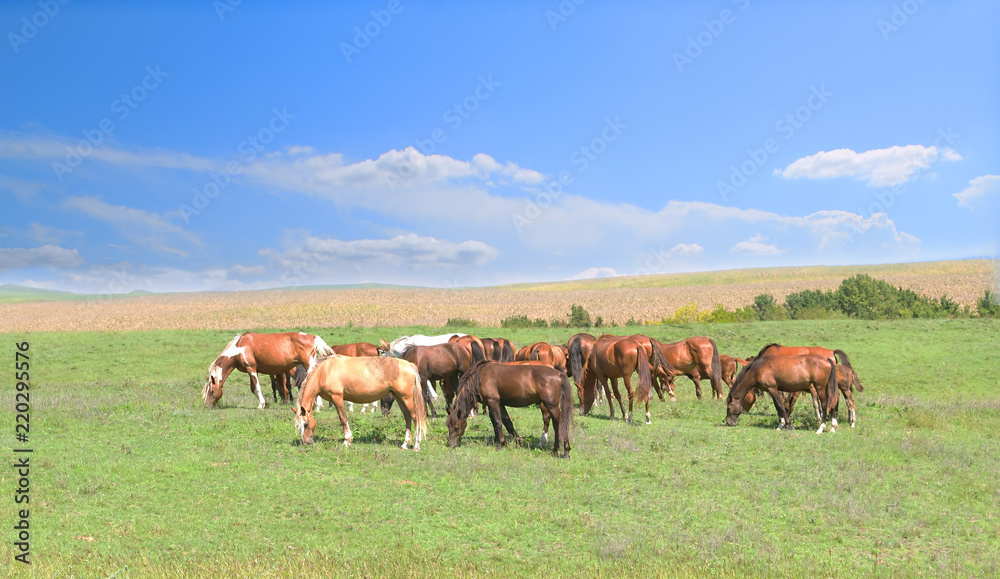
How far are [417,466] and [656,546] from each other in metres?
4.25

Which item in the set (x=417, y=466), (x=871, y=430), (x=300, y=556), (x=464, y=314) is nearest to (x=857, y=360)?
(x=871, y=430)

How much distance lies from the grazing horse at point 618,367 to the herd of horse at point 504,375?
0.02 metres

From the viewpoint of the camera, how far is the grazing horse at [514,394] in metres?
11.3

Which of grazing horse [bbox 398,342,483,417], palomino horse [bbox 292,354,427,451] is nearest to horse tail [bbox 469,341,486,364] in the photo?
grazing horse [bbox 398,342,483,417]

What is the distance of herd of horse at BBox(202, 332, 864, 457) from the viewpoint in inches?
460

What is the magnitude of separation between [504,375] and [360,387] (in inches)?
103

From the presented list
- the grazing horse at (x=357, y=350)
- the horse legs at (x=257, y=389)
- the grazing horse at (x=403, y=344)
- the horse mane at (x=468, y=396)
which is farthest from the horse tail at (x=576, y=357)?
the horse legs at (x=257, y=389)

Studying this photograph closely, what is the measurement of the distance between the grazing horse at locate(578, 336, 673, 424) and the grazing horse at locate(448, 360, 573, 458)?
156 inches

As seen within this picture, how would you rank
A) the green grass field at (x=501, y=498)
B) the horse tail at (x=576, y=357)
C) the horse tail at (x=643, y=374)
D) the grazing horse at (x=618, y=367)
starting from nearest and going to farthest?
the green grass field at (x=501, y=498) → the horse tail at (x=643, y=374) → the grazing horse at (x=618, y=367) → the horse tail at (x=576, y=357)

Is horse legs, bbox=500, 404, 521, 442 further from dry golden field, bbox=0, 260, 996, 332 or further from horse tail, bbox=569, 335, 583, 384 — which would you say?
dry golden field, bbox=0, 260, 996, 332

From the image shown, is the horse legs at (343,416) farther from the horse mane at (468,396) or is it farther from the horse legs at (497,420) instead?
the horse legs at (497,420)

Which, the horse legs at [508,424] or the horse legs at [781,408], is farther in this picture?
the horse legs at [781,408]

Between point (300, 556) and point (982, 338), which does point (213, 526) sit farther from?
point (982, 338)

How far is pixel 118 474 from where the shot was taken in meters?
9.84
